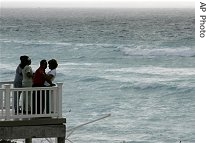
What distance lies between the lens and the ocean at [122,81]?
36.8m

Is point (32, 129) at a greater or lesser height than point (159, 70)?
greater

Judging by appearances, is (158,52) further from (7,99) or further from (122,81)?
(7,99)

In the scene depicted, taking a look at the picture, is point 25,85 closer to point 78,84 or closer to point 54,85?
point 54,85

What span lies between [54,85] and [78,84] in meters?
38.8

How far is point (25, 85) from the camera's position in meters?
15.8

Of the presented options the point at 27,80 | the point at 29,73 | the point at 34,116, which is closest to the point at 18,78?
the point at 27,80

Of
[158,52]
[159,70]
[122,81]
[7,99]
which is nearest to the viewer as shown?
[7,99]

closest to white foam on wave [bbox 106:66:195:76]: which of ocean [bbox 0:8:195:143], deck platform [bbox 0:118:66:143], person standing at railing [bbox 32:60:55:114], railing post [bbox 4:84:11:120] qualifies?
ocean [bbox 0:8:195:143]

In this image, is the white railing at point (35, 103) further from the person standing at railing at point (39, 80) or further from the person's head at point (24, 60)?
the person's head at point (24, 60)

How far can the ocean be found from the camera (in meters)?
36.8

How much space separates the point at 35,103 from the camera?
1553 centimetres

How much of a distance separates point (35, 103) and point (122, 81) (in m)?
41.6

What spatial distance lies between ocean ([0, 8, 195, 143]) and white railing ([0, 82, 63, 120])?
57.3ft
